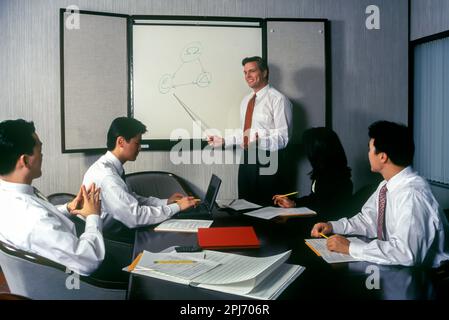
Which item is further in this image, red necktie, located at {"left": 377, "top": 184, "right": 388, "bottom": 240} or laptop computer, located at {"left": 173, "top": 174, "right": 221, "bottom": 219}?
laptop computer, located at {"left": 173, "top": 174, "right": 221, "bottom": 219}

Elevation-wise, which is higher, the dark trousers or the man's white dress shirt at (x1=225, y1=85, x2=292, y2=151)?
the man's white dress shirt at (x1=225, y1=85, x2=292, y2=151)

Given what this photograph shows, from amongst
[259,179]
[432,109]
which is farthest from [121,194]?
[432,109]

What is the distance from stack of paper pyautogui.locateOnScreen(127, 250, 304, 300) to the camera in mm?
1161

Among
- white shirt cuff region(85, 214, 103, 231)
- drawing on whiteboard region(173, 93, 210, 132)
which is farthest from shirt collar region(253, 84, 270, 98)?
white shirt cuff region(85, 214, 103, 231)

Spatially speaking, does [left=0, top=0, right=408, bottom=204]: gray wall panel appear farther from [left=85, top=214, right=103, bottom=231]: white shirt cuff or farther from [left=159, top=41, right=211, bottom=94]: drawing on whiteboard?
[left=85, top=214, right=103, bottom=231]: white shirt cuff

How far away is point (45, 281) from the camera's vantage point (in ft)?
4.67

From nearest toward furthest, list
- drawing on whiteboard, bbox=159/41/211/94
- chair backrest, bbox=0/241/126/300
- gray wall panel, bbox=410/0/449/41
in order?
1. chair backrest, bbox=0/241/126/300
2. gray wall panel, bbox=410/0/449/41
3. drawing on whiteboard, bbox=159/41/211/94

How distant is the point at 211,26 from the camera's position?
3.62m

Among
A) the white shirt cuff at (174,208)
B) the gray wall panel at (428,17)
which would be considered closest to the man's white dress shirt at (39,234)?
the white shirt cuff at (174,208)

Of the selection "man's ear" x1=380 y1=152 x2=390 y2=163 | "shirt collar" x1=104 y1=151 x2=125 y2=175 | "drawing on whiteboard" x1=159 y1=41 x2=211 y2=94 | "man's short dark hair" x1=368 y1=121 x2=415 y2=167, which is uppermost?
"drawing on whiteboard" x1=159 y1=41 x2=211 y2=94

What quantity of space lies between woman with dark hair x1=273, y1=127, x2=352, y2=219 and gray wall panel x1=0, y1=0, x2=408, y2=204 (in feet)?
4.36

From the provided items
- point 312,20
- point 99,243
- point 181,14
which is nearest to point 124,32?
point 181,14

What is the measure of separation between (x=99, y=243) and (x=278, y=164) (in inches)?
84.0

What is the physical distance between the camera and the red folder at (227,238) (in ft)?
5.23
